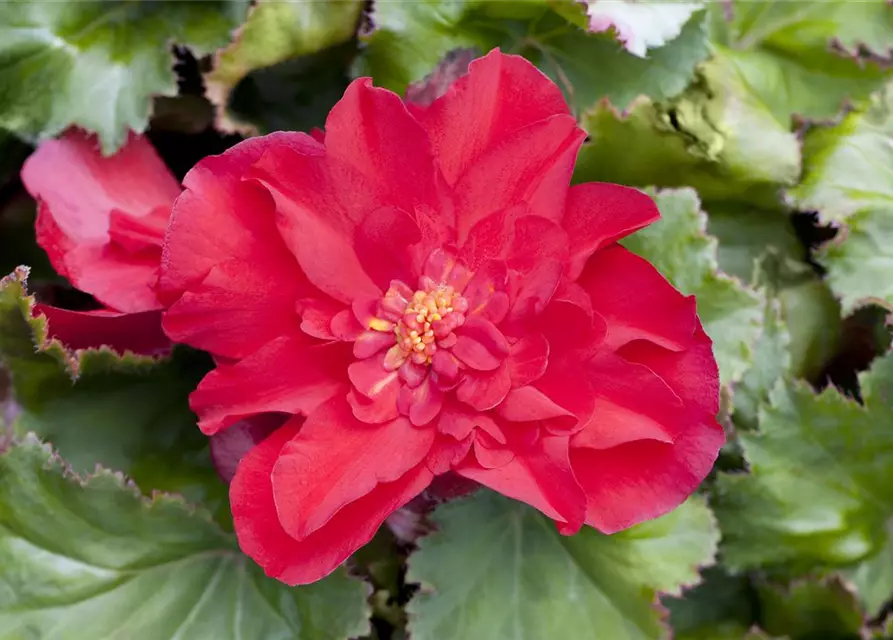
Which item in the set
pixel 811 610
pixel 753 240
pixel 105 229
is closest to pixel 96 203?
pixel 105 229

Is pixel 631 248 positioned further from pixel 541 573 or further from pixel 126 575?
pixel 126 575

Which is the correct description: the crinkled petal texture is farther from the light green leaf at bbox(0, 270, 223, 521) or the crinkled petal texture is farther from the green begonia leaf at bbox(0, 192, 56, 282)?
the green begonia leaf at bbox(0, 192, 56, 282)

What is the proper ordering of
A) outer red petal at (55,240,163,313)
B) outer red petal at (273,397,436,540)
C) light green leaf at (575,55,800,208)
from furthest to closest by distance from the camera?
light green leaf at (575,55,800,208), outer red petal at (55,240,163,313), outer red petal at (273,397,436,540)

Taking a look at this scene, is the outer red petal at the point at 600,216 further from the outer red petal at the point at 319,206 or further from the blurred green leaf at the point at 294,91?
the blurred green leaf at the point at 294,91

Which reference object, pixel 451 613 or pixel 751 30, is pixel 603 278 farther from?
pixel 751 30

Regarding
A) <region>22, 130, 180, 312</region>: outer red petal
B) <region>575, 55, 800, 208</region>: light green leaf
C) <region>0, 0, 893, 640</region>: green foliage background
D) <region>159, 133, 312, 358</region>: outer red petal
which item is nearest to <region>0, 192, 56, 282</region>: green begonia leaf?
<region>0, 0, 893, 640</region>: green foliage background

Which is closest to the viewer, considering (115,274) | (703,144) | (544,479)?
(544,479)

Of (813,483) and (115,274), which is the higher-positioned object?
(115,274)
